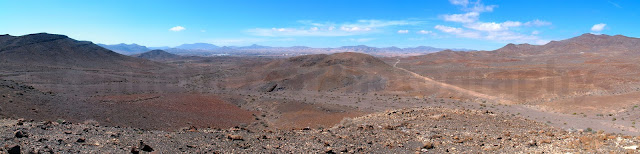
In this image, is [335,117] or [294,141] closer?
[294,141]

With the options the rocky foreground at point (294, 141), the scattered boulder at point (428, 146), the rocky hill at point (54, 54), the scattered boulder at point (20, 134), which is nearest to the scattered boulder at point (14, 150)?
the rocky foreground at point (294, 141)

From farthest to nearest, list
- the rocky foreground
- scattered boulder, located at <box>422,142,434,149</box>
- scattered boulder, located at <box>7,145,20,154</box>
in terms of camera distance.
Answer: scattered boulder, located at <box>422,142,434,149</box>, the rocky foreground, scattered boulder, located at <box>7,145,20,154</box>

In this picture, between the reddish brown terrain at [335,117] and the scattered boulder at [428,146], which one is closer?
the reddish brown terrain at [335,117]

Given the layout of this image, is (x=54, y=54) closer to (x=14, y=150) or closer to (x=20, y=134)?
(x=20, y=134)

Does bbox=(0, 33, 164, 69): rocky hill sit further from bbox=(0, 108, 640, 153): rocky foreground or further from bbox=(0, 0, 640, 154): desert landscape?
bbox=(0, 108, 640, 153): rocky foreground

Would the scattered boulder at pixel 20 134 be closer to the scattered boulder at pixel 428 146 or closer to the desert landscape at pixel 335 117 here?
the desert landscape at pixel 335 117

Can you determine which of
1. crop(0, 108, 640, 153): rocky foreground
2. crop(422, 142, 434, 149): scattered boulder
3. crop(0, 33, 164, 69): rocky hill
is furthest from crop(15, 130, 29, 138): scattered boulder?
crop(0, 33, 164, 69): rocky hill

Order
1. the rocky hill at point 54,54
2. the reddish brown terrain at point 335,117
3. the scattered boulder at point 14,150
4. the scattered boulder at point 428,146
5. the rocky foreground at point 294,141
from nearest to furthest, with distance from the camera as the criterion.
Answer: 1. the scattered boulder at point 14,150
2. the rocky foreground at point 294,141
3. the reddish brown terrain at point 335,117
4. the scattered boulder at point 428,146
5. the rocky hill at point 54,54

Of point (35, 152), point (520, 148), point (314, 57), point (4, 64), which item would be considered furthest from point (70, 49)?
point (520, 148)

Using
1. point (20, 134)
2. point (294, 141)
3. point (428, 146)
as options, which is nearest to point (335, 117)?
point (294, 141)

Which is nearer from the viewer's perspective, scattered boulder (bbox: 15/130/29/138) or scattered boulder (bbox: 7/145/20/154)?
scattered boulder (bbox: 7/145/20/154)

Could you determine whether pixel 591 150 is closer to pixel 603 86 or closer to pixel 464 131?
pixel 464 131

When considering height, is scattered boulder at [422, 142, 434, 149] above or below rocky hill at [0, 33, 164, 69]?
below

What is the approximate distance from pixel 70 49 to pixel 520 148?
315ft
